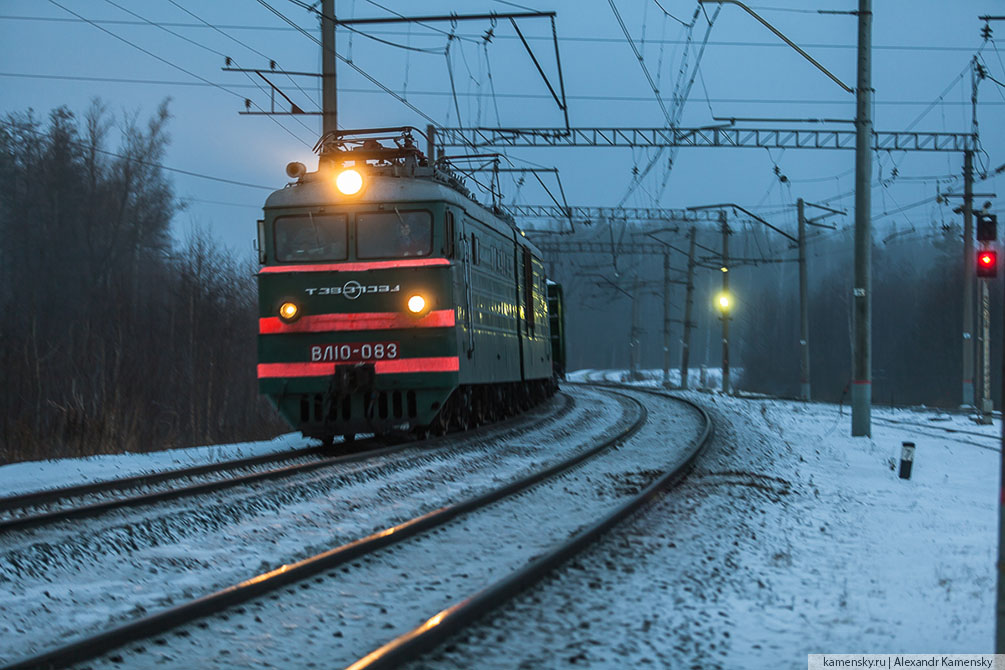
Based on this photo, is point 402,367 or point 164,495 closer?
point 164,495

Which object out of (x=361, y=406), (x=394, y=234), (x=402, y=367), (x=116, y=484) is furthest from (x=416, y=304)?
(x=116, y=484)

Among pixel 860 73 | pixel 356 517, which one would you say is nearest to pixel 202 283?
pixel 860 73

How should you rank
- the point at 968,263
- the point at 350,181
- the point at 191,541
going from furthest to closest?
the point at 968,263 → the point at 350,181 → the point at 191,541

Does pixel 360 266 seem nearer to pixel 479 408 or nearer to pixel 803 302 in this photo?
pixel 479 408

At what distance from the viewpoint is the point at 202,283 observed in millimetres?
27297

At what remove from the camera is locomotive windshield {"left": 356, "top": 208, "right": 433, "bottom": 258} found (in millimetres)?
13219

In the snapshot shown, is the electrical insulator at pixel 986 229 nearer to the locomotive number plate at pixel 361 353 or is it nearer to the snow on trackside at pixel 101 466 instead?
the locomotive number plate at pixel 361 353

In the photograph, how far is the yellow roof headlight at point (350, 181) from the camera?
13.4m

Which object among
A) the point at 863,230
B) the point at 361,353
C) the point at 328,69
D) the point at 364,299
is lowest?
the point at 361,353

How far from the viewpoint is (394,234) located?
1333 cm

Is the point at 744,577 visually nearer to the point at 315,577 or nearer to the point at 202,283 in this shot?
the point at 315,577

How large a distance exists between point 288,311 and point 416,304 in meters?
1.73

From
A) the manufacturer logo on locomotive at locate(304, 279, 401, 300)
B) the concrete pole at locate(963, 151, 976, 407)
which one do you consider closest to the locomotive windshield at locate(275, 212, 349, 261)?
the manufacturer logo on locomotive at locate(304, 279, 401, 300)

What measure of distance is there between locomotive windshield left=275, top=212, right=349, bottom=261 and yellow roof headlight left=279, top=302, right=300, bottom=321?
2.34 ft
